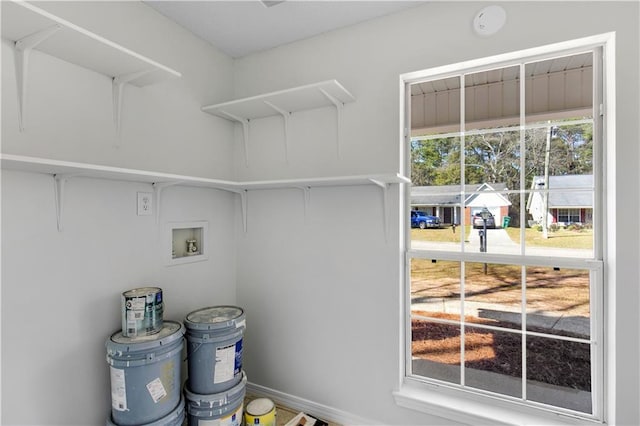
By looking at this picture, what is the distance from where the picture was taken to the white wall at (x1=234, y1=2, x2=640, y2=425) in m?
1.37

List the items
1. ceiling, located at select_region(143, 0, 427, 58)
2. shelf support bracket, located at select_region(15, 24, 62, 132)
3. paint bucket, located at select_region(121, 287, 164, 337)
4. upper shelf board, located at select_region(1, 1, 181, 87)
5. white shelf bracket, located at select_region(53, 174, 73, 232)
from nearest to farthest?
1. upper shelf board, located at select_region(1, 1, 181, 87)
2. shelf support bracket, located at select_region(15, 24, 62, 132)
3. white shelf bracket, located at select_region(53, 174, 73, 232)
4. paint bucket, located at select_region(121, 287, 164, 337)
5. ceiling, located at select_region(143, 0, 427, 58)

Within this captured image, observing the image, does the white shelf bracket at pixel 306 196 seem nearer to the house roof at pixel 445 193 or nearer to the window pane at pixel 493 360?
the house roof at pixel 445 193

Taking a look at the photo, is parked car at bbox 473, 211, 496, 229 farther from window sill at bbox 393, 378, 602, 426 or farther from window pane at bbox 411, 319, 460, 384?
window sill at bbox 393, 378, 602, 426

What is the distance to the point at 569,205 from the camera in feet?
5.08

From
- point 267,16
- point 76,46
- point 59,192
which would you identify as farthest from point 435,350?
point 76,46

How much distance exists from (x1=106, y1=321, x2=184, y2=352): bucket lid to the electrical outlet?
1.97 feet

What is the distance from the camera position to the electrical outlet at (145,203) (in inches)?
66.2

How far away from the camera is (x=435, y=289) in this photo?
6.00ft

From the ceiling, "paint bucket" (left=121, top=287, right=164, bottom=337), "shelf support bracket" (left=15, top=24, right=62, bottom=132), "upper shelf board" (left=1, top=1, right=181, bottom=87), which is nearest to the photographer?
"upper shelf board" (left=1, top=1, right=181, bottom=87)

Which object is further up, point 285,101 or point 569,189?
point 285,101

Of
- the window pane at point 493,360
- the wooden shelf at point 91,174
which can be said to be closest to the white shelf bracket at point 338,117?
the wooden shelf at point 91,174

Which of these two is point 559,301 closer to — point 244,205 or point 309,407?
point 309,407

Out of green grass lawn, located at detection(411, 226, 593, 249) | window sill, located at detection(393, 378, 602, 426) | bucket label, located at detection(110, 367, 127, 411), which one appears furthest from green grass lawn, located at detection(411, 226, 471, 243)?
bucket label, located at detection(110, 367, 127, 411)

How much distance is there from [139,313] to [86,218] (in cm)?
50
